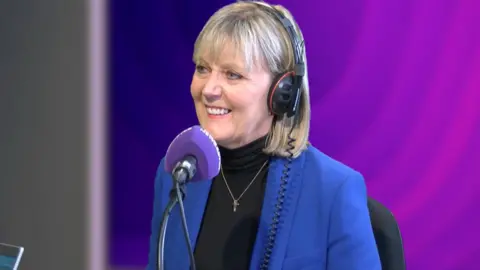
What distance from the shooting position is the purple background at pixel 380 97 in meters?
1.79

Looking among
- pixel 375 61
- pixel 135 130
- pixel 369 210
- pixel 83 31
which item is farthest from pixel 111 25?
pixel 83 31

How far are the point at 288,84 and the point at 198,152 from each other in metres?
0.32

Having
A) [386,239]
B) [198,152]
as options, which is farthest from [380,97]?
[198,152]

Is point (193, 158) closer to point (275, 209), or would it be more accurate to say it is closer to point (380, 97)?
point (275, 209)

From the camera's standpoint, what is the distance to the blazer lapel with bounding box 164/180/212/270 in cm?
117

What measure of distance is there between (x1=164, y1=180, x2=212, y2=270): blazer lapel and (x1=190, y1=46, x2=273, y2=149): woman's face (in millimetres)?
152

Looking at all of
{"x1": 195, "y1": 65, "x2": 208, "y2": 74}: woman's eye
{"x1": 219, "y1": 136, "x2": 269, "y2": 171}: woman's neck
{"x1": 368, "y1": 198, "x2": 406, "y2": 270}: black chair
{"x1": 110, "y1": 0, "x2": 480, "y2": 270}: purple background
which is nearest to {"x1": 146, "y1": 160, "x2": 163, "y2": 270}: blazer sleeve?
{"x1": 219, "y1": 136, "x2": 269, "y2": 171}: woman's neck

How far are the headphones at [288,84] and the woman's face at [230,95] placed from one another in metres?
0.02

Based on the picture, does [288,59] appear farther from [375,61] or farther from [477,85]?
[477,85]

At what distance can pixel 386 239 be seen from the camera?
47.5 inches

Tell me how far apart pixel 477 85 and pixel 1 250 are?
54.7 inches

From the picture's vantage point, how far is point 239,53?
1078 millimetres

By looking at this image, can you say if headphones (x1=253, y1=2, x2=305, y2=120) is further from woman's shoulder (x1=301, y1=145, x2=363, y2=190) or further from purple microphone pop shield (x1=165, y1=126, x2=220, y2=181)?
purple microphone pop shield (x1=165, y1=126, x2=220, y2=181)

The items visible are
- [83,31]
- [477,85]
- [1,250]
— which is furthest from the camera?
[477,85]
